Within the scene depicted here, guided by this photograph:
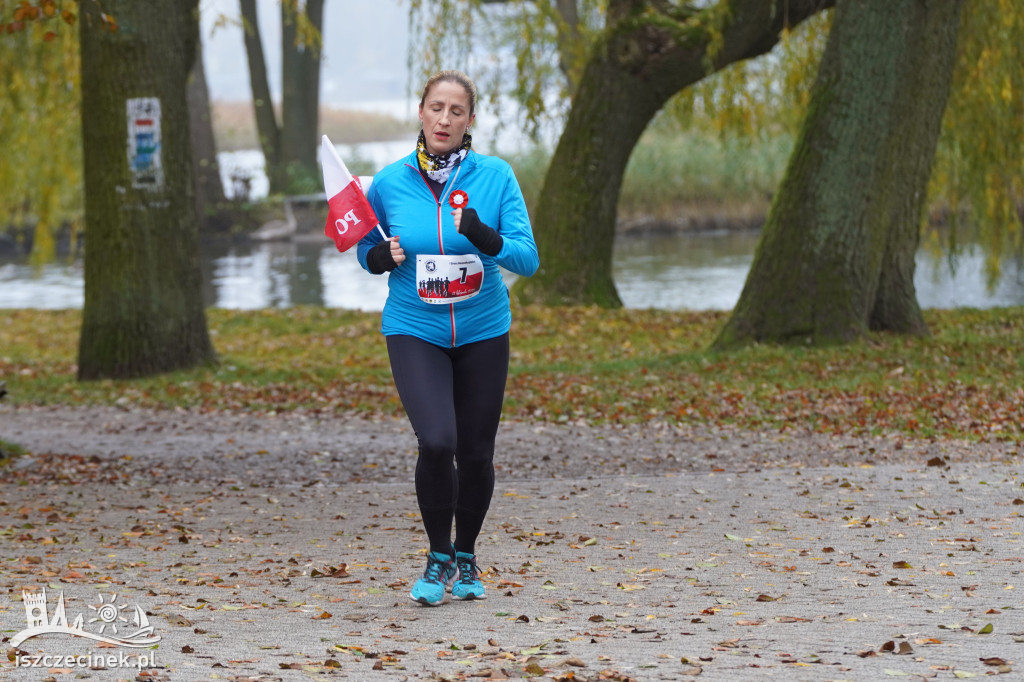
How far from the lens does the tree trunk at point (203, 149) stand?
33.7 metres

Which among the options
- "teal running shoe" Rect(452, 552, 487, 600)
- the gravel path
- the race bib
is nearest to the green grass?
the gravel path

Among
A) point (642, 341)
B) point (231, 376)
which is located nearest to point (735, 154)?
point (642, 341)

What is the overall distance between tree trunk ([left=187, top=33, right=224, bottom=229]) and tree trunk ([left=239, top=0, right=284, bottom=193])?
1892mm

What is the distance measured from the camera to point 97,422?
1103cm

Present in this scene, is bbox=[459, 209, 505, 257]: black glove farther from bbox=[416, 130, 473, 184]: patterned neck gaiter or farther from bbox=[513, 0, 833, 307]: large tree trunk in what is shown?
bbox=[513, 0, 833, 307]: large tree trunk

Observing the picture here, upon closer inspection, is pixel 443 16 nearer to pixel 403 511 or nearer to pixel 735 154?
pixel 403 511

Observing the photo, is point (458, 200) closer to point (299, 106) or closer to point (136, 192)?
point (136, 192)

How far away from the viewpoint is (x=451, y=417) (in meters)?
5.04

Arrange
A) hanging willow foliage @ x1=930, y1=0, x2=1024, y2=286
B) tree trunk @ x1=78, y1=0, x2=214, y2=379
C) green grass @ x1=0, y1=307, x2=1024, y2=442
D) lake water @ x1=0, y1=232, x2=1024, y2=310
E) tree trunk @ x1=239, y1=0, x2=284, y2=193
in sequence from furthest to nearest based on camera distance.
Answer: tree trunk @ x1=239, y1=0, x2=284, y2=193, lake water @ x1=0, y1=232, x2=1024, y2=310, hanging willow foliage @ x1=930, y1=0, x2=1024, y2=286, tree trunk @ x1=78, y1=0, x2=214, y2=379, green grass @ x1=0, y1=307, x2=1024, y2=442

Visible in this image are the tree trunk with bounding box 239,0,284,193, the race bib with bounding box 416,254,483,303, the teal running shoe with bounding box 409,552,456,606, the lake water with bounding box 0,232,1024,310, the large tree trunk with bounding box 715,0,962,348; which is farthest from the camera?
the tree trunk with bounding box 239,0,284,193

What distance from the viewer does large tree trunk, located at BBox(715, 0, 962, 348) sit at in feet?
42.0

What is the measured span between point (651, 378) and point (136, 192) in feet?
16.7

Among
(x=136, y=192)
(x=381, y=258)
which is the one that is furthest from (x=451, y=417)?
(x=136, y=192)

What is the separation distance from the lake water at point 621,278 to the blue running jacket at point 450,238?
49.1 ft
